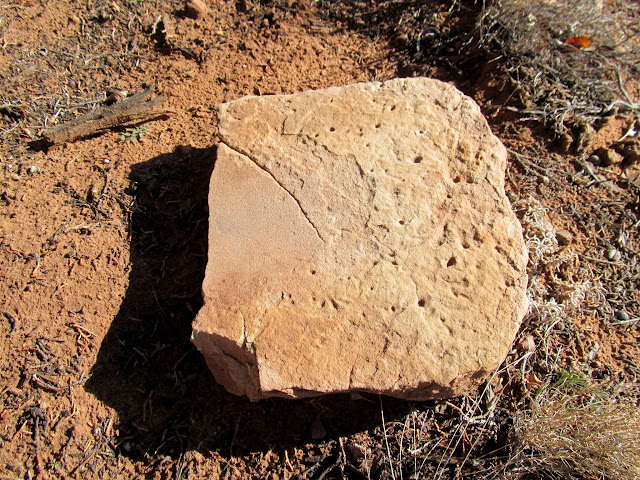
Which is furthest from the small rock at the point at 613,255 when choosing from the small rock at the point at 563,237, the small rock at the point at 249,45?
the small rock at the point at 249,45

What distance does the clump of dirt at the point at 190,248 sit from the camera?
233 centimetres

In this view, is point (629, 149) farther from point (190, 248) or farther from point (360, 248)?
point (190, 248)

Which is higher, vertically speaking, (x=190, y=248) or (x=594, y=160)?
(x=594, y=160)

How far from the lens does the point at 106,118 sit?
9.73 ft

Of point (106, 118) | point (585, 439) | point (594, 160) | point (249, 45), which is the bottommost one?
point (106, 118)

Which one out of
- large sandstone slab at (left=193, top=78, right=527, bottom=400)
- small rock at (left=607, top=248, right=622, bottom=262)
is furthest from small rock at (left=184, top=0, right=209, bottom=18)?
small rock at (left=607, top=248, right=622, bottom=262)

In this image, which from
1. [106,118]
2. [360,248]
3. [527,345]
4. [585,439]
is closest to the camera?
[360,248]

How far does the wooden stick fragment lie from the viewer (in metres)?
2.93

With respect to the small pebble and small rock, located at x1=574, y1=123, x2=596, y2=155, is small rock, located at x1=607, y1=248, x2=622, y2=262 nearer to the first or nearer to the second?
the small pebble

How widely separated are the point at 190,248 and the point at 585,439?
2.23m

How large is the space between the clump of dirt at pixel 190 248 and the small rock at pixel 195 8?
0.01 meters

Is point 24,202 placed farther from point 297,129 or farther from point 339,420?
point 339,420

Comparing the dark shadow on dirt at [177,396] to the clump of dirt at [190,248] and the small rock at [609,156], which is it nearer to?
the clump of dirt at [190,248]

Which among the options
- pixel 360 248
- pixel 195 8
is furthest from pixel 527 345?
pixel 195 8
